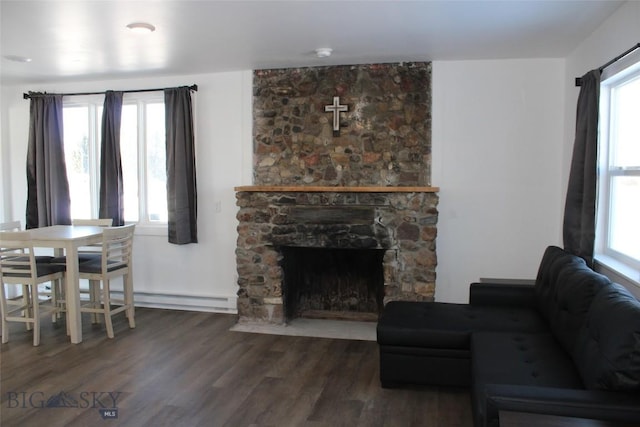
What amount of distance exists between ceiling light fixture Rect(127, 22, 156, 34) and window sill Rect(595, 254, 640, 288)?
3486 millimetres

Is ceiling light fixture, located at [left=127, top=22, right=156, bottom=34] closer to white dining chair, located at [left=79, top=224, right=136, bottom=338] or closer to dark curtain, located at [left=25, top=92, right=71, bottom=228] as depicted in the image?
white dining chair, located at [left=79, top=224, right=136, bottom=338]

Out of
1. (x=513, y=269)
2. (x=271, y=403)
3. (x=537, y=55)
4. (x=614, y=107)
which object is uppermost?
(x=537, y=55)

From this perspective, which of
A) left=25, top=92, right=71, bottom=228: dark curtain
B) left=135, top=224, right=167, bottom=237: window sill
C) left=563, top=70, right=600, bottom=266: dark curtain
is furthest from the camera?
left=25, top=92, right=71, bottom=228: dark curtain

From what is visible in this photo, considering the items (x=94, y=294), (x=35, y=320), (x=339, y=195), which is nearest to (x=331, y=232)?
(x=339, y=195)

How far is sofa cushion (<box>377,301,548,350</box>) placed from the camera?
9.95ft

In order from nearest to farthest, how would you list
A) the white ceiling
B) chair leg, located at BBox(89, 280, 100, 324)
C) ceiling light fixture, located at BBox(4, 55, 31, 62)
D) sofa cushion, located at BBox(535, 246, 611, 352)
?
sofa cushion, located at BBox(535, 246, 611, 352) → the white ceiling → ceiling light fixture, located at BBox(4, 55, 31, 62) → chair leg, located at BBox(89, 280, 100, 324)

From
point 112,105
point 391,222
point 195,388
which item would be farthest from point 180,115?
point 195,388

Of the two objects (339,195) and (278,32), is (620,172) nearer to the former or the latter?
(339,195)

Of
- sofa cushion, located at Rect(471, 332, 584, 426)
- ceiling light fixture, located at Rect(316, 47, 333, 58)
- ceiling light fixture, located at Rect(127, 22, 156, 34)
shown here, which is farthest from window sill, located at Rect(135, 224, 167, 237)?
sofa cushion, located at Rect(471, 332, 584, 426)

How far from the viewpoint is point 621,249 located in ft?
10.6

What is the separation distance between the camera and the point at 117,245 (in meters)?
4.69

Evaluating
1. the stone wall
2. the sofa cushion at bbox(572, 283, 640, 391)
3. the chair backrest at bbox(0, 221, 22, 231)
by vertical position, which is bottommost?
the sofa cushion at bbox(572, 283, 640, 391)

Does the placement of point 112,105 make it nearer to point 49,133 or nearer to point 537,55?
point 49,133

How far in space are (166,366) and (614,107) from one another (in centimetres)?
374
